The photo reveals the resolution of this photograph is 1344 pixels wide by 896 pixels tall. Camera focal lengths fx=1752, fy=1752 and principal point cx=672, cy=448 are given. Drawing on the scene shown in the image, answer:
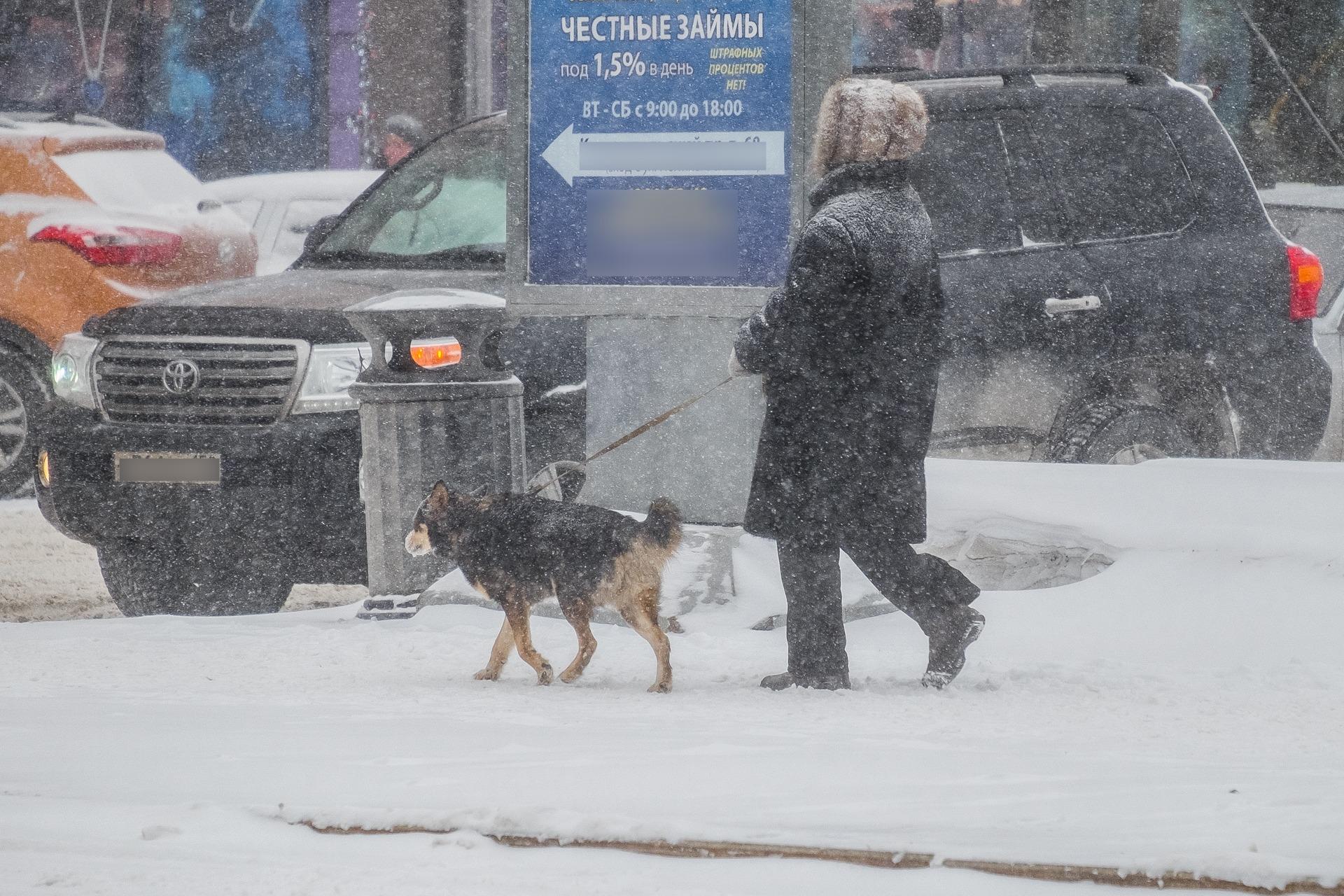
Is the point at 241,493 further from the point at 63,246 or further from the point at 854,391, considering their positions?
the point at 63,246

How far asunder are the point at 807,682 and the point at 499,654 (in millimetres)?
1005

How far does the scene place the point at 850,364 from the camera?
16.8ft

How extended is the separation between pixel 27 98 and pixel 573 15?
1416cm

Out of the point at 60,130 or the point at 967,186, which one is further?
the point at 60,130

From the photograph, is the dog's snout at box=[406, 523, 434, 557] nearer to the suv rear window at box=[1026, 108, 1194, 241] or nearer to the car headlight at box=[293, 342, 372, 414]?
the car headlight at box=[293, 342, 372, 414]

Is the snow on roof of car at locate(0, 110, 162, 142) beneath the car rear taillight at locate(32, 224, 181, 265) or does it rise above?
above

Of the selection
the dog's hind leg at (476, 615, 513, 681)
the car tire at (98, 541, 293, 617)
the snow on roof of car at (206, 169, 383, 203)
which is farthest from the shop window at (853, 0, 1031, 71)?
the dog's hind leg at (476, 615, 513, 681)

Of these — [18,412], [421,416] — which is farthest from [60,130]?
[421,416]

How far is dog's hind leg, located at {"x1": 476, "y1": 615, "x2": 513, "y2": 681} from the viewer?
5.58 metres

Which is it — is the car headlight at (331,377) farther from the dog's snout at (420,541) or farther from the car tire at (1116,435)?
the car tire at (1116,435)

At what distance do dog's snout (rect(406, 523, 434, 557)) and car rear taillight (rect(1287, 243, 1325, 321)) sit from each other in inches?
138

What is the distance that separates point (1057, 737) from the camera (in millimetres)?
4629

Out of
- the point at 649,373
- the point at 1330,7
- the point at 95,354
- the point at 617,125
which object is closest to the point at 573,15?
the point at 617,125

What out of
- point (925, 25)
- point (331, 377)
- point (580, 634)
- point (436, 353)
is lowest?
point (580, 634)
